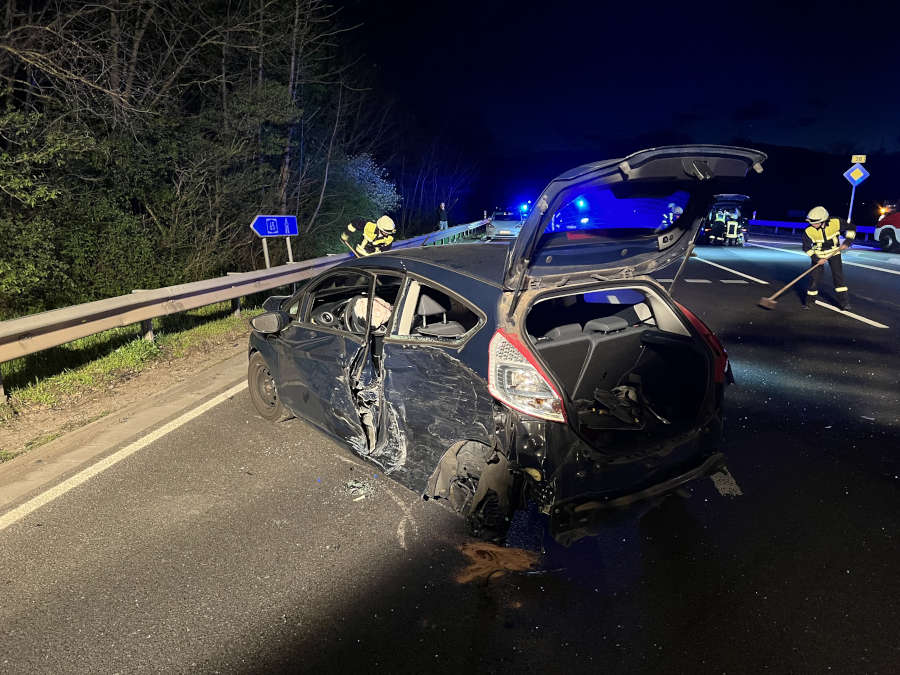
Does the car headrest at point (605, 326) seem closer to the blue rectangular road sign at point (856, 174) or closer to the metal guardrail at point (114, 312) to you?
the metal guardrail at point (114, 312)

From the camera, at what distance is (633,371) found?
3951mm

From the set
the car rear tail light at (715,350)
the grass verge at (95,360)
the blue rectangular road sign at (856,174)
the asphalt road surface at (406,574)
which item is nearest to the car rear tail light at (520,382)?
the asphalt road surface at (406,574)

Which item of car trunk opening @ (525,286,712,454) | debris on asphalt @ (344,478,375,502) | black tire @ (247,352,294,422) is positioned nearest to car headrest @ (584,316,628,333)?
car trunk opening @ (525,286,712,454)

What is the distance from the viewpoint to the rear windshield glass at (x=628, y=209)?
3.41 metres

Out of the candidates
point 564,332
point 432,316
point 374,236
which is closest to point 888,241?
point 374,236

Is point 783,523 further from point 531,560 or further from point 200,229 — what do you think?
point 200,229

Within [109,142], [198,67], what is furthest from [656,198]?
[198,67]

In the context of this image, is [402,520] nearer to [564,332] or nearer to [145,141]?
[564,332]

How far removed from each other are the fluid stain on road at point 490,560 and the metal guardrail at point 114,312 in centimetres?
279

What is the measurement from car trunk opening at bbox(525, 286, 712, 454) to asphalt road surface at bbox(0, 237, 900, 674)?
1.95 feet

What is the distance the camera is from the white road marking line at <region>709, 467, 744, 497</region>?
383cm

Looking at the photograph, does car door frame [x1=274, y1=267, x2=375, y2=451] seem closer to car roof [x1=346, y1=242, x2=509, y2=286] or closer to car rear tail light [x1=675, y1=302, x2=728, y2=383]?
car roof [x1=346, y1=242, x2=509, y2=286]

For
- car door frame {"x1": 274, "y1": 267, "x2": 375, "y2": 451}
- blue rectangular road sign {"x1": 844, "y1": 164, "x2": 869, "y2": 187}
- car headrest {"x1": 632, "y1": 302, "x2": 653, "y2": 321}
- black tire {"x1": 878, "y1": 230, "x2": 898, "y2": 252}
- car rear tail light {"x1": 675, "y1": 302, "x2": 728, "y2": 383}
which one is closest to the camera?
car rear tail light {"x1": 675, "y1": 302, "x2": 728, "y2": 383}

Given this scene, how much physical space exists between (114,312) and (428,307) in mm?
4597
